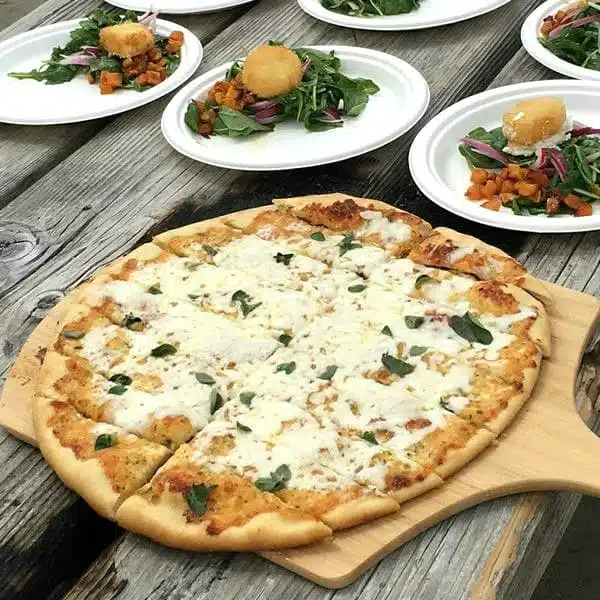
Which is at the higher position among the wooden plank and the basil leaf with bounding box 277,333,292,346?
the basil leaf with bounding box 277,333,292,346

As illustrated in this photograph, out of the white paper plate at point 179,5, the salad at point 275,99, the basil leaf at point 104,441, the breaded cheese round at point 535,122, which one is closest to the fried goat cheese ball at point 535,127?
the breaded cheese round at point 535,122

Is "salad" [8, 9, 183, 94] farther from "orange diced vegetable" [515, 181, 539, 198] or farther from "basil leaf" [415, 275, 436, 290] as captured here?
"basil leaf" [415, 275, 436, 290]

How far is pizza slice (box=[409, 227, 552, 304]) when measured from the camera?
2.51 meters

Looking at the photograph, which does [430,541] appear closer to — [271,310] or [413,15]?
[271,310]

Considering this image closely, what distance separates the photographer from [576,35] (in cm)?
372

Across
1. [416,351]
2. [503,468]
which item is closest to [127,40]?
[416,351]

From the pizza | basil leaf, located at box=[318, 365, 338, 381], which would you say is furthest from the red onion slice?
basil leaf, located at box=[318, 365, 338, 381]

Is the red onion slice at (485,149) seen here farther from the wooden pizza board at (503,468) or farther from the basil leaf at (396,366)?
the basil leaf at (396,366)

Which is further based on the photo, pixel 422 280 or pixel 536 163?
pixel 536 163

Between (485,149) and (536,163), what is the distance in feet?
0.62

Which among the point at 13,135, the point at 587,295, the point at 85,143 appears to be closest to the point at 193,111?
the point at 85,143

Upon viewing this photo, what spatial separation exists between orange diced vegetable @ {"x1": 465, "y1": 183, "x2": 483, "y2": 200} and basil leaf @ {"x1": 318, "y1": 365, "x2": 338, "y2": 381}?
0.96m

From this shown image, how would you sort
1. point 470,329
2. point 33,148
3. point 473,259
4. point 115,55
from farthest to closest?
1. point 115,55
2. point 33,148
3. point 473,259
4. point 470,329

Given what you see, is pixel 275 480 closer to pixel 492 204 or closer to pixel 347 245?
pixel 347 245
